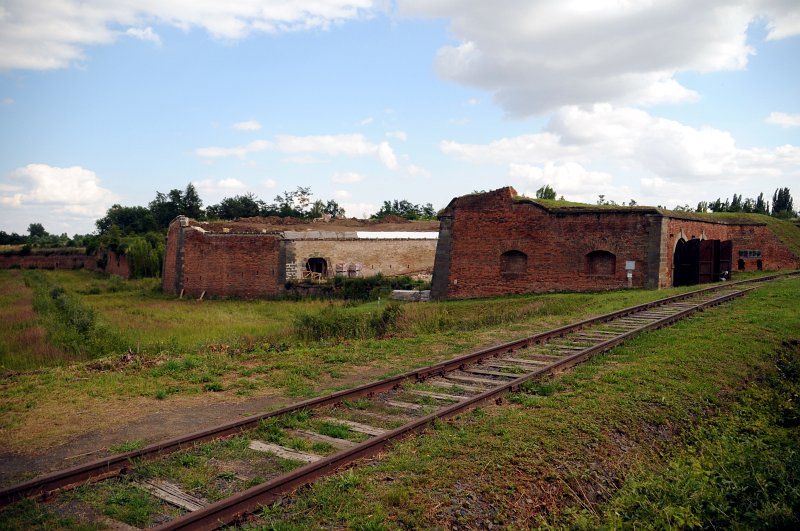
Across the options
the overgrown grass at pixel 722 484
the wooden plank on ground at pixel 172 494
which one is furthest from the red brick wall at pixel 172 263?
the overgrown grass at pixel 722 484

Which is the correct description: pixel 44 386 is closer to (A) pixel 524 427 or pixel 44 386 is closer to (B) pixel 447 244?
(A) pixel 524 427

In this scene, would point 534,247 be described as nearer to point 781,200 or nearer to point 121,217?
point 781,200

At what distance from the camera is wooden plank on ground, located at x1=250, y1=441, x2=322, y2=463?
5227 millimetres

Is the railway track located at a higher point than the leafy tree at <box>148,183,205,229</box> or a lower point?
lower

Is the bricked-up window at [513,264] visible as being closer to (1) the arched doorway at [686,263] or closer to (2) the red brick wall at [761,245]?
(1) the arched doorway at [686,263]

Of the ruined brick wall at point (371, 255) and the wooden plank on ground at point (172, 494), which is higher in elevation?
the ruined brick wall at point (371, 255)

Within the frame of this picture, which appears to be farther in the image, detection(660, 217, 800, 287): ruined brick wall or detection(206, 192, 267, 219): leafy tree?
detection(206, 192, 267, 219): leafy tree

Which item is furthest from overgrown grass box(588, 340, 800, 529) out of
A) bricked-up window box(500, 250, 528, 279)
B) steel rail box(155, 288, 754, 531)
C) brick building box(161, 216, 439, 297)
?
brick building box(161, 216, 439, 297)

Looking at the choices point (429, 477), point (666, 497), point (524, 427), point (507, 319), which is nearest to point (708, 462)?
point (666, 497)

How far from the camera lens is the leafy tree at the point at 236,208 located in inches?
2542

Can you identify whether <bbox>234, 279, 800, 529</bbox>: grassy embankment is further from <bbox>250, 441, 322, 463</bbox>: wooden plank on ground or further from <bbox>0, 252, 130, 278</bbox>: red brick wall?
<bbox>0, 252, 130, 278</bbox>: red brick wall

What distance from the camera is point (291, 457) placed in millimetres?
5289

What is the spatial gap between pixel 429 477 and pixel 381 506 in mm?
576

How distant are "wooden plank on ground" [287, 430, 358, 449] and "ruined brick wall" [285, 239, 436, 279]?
1054 inches
